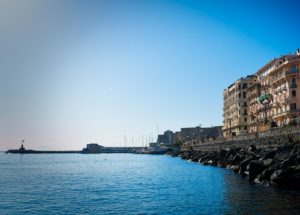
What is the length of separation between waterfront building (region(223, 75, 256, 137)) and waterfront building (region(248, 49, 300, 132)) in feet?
22.6

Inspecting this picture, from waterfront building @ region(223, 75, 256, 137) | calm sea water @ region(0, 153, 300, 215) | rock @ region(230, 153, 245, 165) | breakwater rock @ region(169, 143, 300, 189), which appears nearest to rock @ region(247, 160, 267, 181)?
breakwater rock @ region(169, 143, 300, 189)

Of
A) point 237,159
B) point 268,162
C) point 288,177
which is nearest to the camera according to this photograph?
point 288,177

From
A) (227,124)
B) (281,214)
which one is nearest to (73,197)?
(281,214)

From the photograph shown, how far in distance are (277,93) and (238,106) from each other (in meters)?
33.3

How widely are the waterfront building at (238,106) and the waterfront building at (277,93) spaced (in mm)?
6896

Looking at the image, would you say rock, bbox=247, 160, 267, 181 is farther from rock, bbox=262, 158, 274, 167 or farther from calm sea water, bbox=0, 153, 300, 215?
calm sea water, bbox=0, 153, 300, 215

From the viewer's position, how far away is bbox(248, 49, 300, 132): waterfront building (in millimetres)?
85188

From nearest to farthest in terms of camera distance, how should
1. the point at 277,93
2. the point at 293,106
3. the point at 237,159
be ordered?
the point at 237,159
the point at 293,106
the point at 277,93

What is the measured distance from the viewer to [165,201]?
33.3 metres

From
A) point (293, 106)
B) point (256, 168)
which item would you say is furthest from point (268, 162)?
point (293, 106)

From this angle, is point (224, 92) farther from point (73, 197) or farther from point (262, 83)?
point (73, 197)

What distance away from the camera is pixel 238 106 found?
126375 millimetres

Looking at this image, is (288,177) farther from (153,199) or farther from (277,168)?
(153,199)

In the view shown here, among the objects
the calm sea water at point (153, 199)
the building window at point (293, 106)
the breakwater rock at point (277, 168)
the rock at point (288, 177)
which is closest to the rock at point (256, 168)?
the breakwater rock at point (277, 168)
